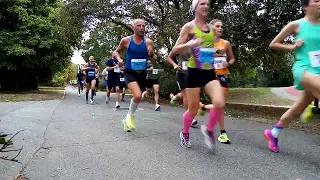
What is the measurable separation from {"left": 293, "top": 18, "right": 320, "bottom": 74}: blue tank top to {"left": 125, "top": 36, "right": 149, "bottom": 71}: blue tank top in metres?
2.89

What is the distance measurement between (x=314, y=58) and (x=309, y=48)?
141 millimetres

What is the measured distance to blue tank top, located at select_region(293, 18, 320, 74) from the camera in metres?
3.93

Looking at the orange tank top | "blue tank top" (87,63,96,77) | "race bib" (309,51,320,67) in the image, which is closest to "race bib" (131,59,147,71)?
the orange tank top

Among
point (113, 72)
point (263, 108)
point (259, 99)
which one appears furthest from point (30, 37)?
point (263, 108)

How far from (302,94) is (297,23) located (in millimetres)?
892

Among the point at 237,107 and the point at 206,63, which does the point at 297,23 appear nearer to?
the point at 206,63

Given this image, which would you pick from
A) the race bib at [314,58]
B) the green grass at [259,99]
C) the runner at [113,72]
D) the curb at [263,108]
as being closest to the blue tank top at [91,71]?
the runner at [113,72]

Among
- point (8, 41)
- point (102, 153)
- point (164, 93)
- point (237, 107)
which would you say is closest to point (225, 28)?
point (237, 107)

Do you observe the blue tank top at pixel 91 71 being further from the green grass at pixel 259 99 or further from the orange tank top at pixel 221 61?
the orange tank top at pixel 221 61

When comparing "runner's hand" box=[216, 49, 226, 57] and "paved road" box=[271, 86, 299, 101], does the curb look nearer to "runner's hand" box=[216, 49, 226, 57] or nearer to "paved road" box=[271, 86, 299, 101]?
"paved road" box=[271, 86, 299, 101]

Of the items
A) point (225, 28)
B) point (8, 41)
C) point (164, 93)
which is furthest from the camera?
point (8, 41)

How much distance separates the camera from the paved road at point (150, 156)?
146 inches

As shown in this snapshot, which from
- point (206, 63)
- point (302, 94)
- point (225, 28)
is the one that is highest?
point (225, 28)

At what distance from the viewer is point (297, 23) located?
13.7ft
